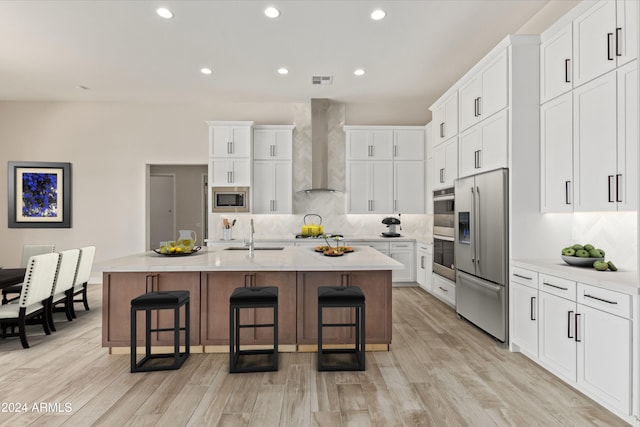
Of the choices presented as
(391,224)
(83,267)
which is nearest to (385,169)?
(391,224)

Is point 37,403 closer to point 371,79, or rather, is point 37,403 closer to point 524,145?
point 524,145

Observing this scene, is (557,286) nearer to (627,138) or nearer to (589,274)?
(589,274)

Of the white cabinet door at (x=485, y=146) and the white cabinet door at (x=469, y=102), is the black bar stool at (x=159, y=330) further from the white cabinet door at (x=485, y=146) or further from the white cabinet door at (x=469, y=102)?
the white cabinet door at (x=469, y=102)

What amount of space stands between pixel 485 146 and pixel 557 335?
195cm

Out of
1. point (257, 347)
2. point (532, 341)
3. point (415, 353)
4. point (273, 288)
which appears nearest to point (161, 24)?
point (273, 288)

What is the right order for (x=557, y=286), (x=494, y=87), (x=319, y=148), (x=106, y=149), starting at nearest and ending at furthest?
1. (x=557, y=286)
2. (x=494, y=87)
3. (x=319, y=148)
4. (x=106, y=149)

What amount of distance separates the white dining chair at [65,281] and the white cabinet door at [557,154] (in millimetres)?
5002

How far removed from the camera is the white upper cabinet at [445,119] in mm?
4504

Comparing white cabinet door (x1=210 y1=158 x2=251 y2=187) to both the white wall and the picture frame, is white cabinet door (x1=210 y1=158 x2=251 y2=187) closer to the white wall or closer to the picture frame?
the white wall

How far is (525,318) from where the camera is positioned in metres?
3.11

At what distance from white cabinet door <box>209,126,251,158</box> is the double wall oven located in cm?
332

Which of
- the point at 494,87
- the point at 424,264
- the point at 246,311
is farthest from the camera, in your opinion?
the point at 424,264

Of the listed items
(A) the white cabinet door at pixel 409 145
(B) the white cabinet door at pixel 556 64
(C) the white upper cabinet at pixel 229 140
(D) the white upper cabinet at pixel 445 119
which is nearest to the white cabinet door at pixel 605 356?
(B) the white cabinet door at pixel 556 64

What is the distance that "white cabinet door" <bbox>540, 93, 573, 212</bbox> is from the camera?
287 centimetres
